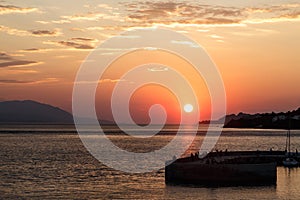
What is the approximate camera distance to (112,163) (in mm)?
106312

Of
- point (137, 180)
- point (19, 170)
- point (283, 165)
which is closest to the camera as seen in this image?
point (137, 180)

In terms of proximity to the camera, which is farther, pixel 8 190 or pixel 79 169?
pixel 79 169

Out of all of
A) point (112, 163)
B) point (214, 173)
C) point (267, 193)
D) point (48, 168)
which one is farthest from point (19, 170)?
point (267, 193)

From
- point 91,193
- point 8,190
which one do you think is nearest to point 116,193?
point 91,193

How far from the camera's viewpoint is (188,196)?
197 ft

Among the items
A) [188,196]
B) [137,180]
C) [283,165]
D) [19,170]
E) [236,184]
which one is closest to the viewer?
[188,196]

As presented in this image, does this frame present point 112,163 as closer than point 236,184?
No

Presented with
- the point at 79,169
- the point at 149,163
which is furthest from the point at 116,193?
the point at 149,163

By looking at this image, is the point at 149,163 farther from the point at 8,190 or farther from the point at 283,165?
the point at 8,190

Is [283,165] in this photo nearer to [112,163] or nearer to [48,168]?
[112,163]

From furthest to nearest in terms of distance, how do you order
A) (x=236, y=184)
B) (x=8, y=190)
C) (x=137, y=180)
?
(x=137, y=180), (x=236, y=184), (x=8, y=190)

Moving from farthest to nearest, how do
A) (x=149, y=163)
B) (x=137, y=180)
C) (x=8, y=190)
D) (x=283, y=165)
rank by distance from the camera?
(x=149, y=163)
(x=283, y=165)
(x=137, y=180)
(x=8, y=190)

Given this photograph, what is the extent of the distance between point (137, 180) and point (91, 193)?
14.5 m

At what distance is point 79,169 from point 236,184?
33.6 m
